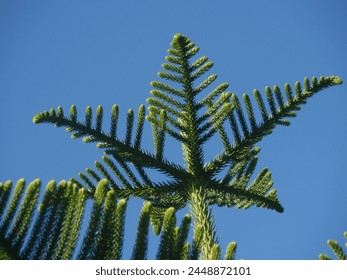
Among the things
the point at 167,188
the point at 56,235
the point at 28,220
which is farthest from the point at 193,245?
the point at 167,188

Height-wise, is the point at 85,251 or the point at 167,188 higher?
the point at 167,188

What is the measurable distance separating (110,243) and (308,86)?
94.1 inches

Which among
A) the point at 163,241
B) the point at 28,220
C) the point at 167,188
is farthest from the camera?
the point at 167,188

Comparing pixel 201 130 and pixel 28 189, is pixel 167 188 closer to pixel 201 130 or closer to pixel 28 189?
pixel 201 130

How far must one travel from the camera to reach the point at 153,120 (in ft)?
11.5

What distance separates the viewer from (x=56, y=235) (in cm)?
206

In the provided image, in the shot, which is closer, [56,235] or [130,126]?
[56,235]

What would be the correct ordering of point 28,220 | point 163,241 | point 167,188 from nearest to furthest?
point 28,220
point 163,241
point 167,188

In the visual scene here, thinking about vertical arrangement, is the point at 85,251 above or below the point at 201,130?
below

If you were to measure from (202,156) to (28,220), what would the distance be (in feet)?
5.85

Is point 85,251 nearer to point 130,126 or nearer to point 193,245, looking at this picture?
point 193,245
